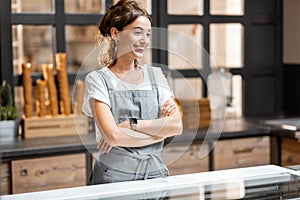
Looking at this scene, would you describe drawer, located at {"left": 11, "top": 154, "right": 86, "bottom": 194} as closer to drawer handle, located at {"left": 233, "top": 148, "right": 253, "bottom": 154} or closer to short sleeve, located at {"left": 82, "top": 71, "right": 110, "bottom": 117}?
drawer handle, located at {"left": 233, "top": 148, "right": 253, "bottom": 154}

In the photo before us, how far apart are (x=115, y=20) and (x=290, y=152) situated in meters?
1.85

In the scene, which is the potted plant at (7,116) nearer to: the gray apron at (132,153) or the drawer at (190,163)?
the drawer at (190,163)

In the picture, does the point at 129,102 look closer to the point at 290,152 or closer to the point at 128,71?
the point at 128,71

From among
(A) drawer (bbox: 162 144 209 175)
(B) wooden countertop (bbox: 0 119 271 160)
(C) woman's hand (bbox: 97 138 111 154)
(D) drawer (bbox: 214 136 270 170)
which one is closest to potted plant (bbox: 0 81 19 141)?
(B) wooden countertop (bbox: 0 119 271 160)

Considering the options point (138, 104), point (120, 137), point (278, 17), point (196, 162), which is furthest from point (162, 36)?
point (278, 17)

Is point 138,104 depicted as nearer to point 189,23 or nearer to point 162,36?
point 162,36

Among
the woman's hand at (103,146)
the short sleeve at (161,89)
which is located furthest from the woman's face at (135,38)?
the woman's hand at (103,146)

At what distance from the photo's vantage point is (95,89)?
1571 millimetres

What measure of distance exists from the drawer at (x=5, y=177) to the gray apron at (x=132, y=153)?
110 cm

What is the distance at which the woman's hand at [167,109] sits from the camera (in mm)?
1573

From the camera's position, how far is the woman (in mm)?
1525

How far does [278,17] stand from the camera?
3.88 m

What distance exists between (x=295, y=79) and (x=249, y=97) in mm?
377

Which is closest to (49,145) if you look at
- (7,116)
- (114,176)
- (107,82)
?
(7,116)
